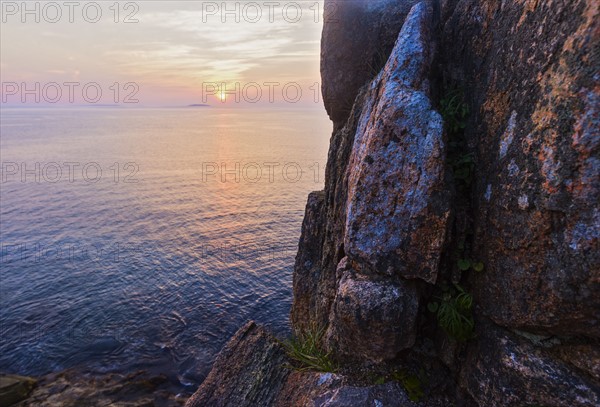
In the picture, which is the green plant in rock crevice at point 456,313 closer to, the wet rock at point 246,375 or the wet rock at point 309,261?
the wet rock at point 246,375

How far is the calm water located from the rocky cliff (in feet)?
39.2

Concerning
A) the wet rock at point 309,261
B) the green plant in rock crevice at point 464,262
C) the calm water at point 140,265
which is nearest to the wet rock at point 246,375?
the wet rock at point 309,261

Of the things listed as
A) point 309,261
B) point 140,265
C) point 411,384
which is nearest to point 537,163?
point 411,384

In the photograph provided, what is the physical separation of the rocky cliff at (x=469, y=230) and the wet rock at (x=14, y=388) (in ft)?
37.6

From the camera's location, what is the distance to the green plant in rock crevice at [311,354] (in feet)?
28.1

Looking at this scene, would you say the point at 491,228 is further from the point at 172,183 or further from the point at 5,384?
the point at 172,183

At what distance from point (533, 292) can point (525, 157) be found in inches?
87.1

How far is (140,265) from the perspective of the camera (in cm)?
2780

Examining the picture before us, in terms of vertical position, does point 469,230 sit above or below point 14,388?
above

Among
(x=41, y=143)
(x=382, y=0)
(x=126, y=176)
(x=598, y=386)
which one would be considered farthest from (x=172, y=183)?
(x=41, y=143)

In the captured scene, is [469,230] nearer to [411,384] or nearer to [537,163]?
[537,163]

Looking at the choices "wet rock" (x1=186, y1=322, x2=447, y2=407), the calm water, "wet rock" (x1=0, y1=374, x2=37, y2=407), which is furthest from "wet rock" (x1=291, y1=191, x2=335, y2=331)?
"wet rock" (x1=0, y1=374, x2=37, y2=407)

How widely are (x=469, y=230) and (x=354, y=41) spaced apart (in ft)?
25.1

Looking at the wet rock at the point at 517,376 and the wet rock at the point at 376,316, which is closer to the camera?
the wet rock at the point at 517,376
